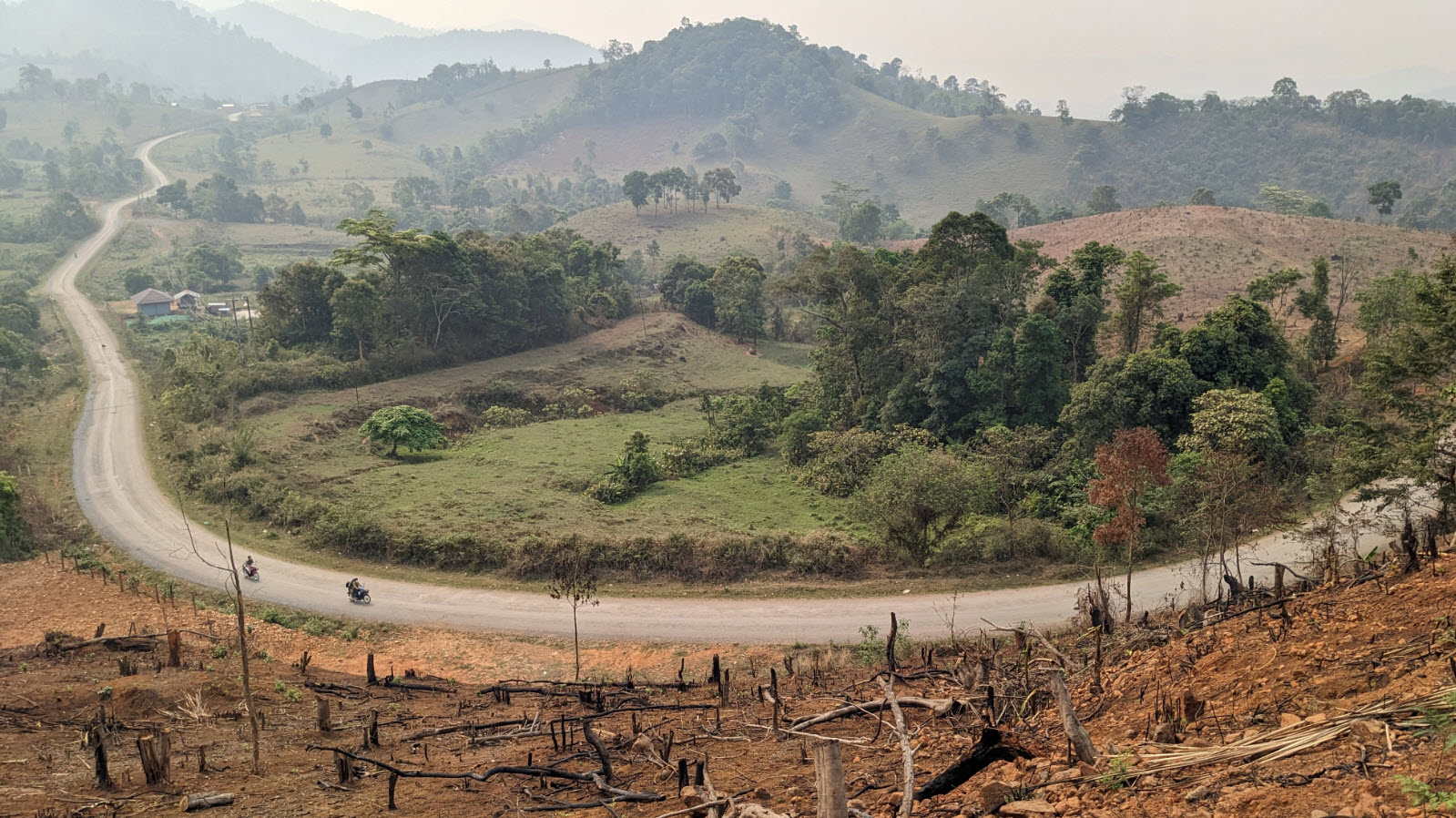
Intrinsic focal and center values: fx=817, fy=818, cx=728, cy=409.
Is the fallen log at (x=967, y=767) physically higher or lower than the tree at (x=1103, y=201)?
lower

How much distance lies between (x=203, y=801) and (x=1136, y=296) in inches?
1378

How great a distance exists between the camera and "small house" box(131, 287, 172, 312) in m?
71.6

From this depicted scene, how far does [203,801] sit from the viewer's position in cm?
880

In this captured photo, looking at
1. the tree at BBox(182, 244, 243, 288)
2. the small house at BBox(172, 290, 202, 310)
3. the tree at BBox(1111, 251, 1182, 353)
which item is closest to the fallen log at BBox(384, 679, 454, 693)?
the tree at BBox(1111, 251, 1182, 353)

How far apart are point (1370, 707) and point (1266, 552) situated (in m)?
19.1

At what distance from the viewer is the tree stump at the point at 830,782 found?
5414mm

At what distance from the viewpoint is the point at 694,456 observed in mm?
36656

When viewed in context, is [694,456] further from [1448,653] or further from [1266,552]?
[1448,653]

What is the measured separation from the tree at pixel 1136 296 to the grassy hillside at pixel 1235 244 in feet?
47.6

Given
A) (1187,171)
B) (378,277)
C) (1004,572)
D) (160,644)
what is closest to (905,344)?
(1004,572)

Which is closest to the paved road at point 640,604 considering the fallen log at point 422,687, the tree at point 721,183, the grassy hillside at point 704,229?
the fallen log at point 422,687

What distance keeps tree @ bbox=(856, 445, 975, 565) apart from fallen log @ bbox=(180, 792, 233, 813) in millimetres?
18414

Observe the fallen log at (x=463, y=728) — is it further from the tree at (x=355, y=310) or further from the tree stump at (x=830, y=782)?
the tree at (x=355, y=310)

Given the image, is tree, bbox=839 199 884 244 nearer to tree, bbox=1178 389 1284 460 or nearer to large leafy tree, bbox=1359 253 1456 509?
tree, bbox=1178 389 1284 460
